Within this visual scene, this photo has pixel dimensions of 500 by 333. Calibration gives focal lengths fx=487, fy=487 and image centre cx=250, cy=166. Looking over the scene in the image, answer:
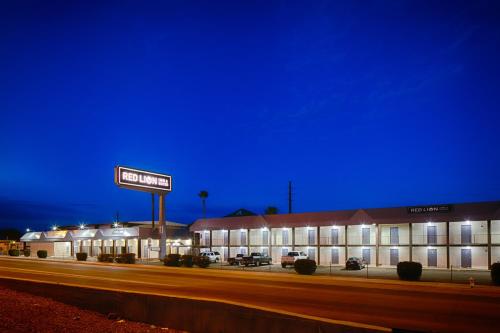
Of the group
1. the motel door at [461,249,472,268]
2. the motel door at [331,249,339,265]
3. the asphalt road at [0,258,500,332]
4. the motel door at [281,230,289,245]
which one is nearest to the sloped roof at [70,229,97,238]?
the motel door at [281,230,289,245]

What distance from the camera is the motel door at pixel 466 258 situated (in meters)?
43.3

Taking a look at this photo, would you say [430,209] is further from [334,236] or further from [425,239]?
[334,236]

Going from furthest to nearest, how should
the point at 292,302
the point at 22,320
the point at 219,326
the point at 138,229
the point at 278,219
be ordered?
the point at 138,229
the point at 278,219
the point at 292,302
the point at 22,320
the point at 219,326

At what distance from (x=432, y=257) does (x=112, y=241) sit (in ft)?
154

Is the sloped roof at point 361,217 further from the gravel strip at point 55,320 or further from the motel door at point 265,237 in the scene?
the gravel strip at point 55,320

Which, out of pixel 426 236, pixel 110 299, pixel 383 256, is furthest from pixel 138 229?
pixel 110 299

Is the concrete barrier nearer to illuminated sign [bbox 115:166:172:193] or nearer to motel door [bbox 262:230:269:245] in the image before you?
illuminated sign [bbox 115:166:172:193]

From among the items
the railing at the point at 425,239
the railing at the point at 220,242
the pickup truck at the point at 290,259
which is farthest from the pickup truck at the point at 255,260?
the railing at the point at 425,239

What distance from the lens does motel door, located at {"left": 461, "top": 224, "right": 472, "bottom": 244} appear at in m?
43.4

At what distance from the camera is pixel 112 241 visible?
73.3 meters

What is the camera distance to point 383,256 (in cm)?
4856

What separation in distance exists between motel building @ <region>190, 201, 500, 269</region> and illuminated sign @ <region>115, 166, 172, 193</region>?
1169cm

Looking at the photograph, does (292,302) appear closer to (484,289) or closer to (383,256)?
(484,289)

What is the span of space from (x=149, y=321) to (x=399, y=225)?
39.7 meters
